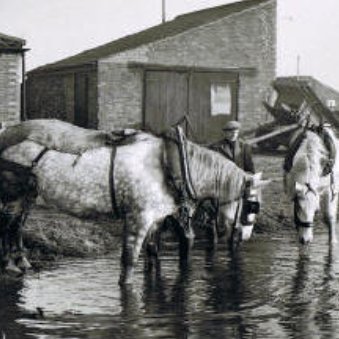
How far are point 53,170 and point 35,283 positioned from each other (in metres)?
1.24

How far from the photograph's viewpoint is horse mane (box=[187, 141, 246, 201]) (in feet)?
30.6

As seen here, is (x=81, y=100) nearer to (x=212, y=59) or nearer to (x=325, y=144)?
(x=212, y=59)

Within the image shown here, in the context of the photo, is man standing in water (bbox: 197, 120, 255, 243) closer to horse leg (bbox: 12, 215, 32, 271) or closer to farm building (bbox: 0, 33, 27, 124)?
horse leg (bbox: 12, 215, 32, 271)

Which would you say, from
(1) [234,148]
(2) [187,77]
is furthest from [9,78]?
(1) [234,148]

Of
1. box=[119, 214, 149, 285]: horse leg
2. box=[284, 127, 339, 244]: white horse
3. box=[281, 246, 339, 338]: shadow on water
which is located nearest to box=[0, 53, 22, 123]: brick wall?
box=[284, 127, 339, 244]: white horse

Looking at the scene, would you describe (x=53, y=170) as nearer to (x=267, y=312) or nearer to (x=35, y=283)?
(x=35, y=283)

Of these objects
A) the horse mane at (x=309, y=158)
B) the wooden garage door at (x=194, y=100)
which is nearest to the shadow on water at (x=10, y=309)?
the horse mane at (x=309, y=158)

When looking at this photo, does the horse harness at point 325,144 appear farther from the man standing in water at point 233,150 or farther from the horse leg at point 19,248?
the horse leg at point 19,248

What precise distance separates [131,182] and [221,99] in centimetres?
1672

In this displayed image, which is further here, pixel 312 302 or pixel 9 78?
pixel 9 78

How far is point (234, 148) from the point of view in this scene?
11.7 metres

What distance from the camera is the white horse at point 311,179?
433 inches

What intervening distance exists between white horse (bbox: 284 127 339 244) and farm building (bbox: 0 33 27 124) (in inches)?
359

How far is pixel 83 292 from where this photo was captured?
8.63 meters
